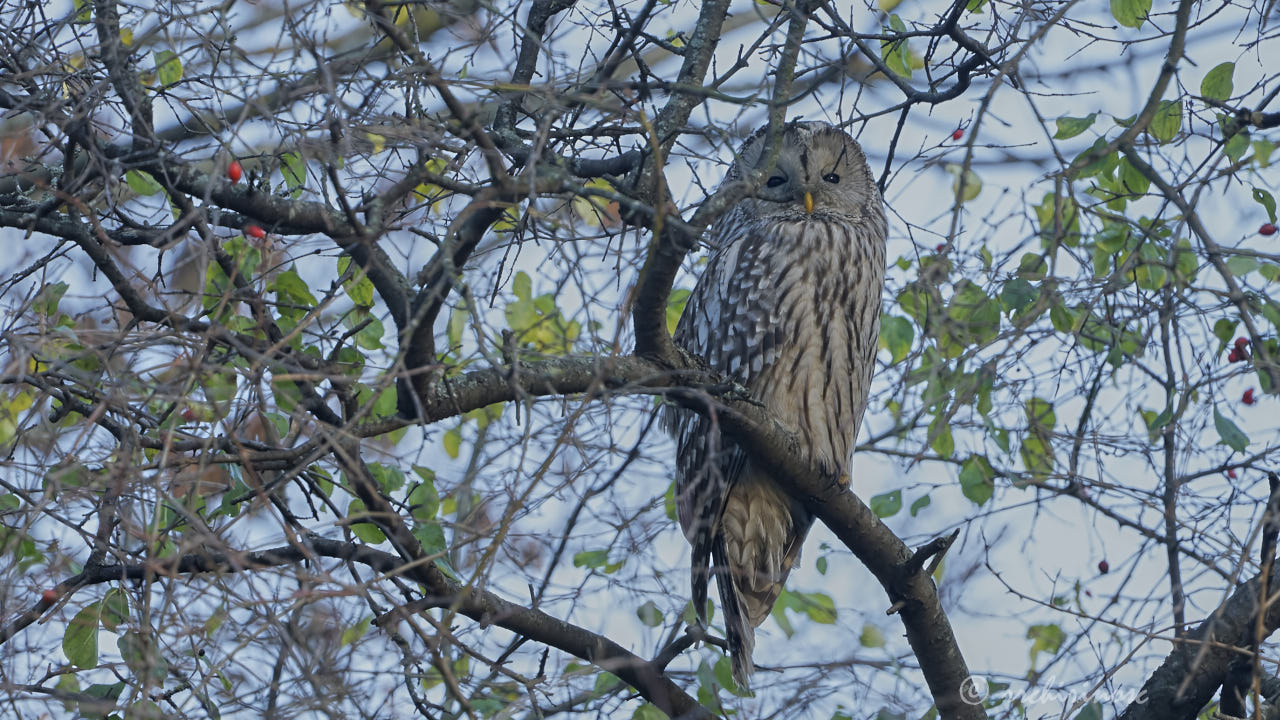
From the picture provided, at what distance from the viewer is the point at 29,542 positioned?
307 centimetres

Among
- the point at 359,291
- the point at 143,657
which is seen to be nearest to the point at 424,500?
the point at 359,291

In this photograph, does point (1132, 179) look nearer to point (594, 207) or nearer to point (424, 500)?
point (594, 207)

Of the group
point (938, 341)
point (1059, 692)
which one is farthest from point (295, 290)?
point (1059, 692)

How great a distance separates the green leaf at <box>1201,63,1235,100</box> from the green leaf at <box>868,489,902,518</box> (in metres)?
1.86

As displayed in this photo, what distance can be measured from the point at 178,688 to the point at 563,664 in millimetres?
1517

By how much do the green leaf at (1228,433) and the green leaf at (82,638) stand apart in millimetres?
2867

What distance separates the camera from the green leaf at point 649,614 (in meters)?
3.40

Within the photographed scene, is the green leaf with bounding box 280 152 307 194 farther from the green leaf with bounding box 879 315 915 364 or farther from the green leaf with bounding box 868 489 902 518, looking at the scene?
the green leaf with bounding box 868 489 902 518

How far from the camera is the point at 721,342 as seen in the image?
4.30m

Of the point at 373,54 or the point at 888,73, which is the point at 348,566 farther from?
the point at 888,73

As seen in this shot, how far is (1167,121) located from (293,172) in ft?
8.21

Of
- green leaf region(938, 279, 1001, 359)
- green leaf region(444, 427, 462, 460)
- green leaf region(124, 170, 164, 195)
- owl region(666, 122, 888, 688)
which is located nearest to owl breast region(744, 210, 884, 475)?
owl region(666, 122, 888, 688)

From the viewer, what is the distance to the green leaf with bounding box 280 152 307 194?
3174mm

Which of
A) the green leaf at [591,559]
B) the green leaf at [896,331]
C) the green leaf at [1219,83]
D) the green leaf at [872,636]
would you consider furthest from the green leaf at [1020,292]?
the green leaf at [591,559]
